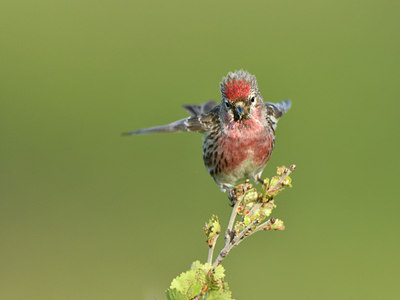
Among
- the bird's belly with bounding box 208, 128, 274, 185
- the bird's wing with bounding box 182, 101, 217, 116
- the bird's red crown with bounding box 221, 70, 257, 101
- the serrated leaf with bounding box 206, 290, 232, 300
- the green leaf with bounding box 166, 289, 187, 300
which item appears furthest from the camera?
the bird's wing with bounding box 182, 101, 217, 116

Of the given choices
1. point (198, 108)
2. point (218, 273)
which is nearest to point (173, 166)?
point (198, 108)

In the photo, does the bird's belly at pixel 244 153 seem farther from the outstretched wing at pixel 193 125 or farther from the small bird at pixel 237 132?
the outstretched wing at pixel 193 125

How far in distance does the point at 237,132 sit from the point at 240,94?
337mm

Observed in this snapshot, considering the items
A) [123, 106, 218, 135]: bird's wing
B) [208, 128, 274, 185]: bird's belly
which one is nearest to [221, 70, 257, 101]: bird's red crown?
[208, 128, 274, 185]: bird's belly

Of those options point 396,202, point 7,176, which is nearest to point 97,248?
point 7,176

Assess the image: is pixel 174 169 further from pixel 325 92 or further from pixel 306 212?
pixel 325 92

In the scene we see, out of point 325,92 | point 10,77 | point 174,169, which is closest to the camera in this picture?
point 174,169

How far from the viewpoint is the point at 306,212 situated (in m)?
9.27

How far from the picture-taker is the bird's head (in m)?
3.95

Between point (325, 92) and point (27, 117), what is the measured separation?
17.3 ft

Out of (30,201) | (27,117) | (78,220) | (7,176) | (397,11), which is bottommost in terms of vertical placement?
(78,220)

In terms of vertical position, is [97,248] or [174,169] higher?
[174,169]

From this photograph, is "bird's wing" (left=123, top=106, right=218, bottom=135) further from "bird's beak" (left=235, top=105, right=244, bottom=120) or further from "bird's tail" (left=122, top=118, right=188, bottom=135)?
"bird's beak" (left=235, top=105, right=244, bottom=120)

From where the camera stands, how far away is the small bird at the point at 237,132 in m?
3.99
